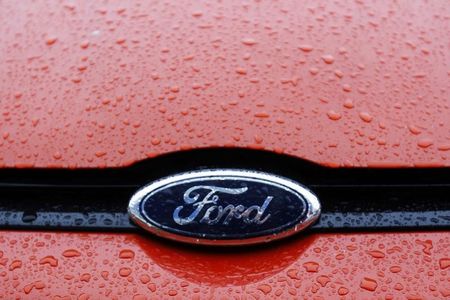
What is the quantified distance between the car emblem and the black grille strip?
24 mm

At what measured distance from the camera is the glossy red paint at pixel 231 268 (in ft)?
3.92

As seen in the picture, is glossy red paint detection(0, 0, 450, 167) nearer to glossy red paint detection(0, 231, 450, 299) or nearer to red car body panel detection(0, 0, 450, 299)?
red car body panel detection(0, 0, 450, 299)

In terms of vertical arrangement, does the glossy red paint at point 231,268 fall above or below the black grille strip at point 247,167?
below

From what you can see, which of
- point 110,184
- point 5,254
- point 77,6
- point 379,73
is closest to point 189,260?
point 110,184

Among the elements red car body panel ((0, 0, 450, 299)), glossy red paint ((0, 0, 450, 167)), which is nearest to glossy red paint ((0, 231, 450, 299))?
red car body panel ((0, 0, 450, 299))

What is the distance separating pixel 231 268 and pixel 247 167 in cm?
19

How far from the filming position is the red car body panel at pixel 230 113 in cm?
122

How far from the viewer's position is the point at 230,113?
1.28 meters

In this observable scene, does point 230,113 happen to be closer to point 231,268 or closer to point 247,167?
point 247,167

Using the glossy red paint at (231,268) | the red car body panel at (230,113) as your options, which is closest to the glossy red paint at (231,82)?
the red car body panel at (230,113)

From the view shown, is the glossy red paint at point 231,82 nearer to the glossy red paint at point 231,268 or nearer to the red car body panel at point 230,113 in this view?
the red car body panel at point 230,113

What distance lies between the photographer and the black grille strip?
4.16ft

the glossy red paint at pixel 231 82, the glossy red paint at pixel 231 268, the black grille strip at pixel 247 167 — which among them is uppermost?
the glossy red paint at pixel 231 82

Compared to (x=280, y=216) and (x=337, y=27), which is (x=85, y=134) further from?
(x=337, y=27)
